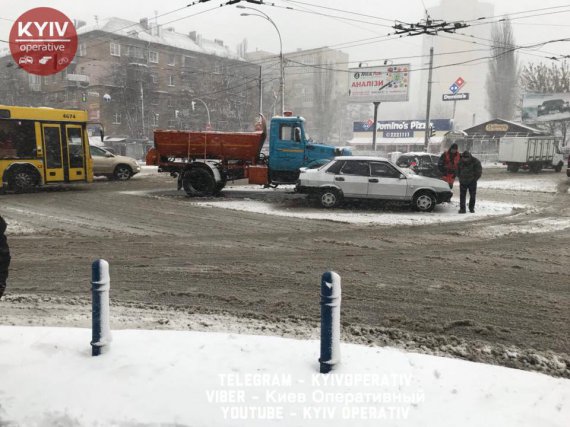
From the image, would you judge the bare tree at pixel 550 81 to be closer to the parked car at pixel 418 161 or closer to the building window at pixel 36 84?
the parked car at pixel 418 161

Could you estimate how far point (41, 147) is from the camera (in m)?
16.3

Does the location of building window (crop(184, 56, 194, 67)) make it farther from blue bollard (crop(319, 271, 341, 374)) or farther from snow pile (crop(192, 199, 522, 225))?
blue bollard (crop(319, 271, 341, 374))

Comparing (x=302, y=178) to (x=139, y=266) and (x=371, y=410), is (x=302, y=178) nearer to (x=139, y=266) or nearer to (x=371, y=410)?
(x=139, y=266)

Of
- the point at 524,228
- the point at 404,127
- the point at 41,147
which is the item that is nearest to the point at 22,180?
the point at 41,147

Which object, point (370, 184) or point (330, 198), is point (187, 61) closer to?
point (330, 198)

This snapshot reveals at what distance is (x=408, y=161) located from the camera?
82.4 ft

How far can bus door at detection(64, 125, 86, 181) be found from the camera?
55.8 feet

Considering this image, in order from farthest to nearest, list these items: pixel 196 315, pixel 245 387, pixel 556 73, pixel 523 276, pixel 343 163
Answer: pixel 556 73
pixel 343 163
pixel 523 276
pixel 196 315
pixel 245 387

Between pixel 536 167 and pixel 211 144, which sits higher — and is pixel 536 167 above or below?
below

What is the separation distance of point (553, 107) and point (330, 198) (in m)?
Answer: 49.6

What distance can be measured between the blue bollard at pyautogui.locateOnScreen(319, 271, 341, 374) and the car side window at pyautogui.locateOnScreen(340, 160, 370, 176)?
9.72 metres

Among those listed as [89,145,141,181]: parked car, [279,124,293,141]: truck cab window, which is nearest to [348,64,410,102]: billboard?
[89,145,141,181]: parked car

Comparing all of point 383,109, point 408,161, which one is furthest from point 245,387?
point 383,109

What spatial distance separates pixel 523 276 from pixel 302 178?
24.3ft
